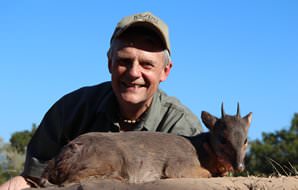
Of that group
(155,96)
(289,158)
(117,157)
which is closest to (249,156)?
(289,158)

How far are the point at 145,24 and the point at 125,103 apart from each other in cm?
121

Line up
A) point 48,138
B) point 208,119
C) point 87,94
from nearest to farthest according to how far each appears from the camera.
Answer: point 208,119 → point 48,138 → point 87,94

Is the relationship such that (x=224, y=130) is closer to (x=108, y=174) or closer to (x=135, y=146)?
(x=135, y=146)

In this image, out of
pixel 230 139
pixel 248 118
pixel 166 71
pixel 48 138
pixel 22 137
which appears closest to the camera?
pixel 230 139

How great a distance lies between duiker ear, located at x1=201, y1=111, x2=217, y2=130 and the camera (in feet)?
28.1

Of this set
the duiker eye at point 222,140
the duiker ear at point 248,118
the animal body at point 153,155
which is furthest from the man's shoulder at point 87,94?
the duiker ear at point 248,118

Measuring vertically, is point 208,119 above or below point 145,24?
below

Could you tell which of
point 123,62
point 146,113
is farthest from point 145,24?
point 146,113

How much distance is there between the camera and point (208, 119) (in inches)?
340

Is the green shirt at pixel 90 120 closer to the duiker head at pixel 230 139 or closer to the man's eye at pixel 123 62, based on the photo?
the man's eye at pixel 123 62

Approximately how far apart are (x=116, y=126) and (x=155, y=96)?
87 centimetres

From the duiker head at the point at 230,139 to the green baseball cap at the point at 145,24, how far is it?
1.42 meters

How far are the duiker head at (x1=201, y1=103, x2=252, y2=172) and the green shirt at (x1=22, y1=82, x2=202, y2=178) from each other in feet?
3.33

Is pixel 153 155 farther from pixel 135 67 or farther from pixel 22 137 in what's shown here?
pixel 22 137
